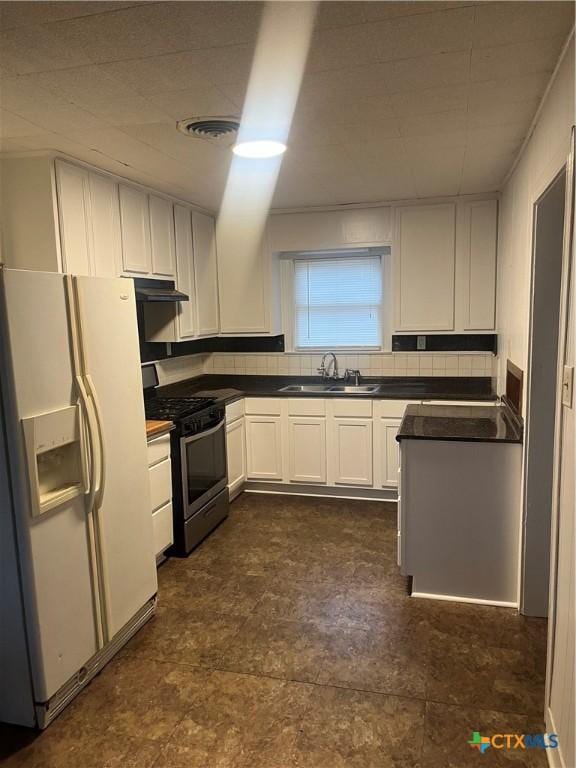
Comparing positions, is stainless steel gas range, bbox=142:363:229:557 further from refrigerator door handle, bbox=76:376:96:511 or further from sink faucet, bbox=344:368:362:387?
sink faucet, bbox=344:368:362:387

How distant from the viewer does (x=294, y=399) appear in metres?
4.38

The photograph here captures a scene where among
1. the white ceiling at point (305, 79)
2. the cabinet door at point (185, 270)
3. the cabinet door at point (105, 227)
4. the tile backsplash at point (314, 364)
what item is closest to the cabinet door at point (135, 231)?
the cabinet door at point (105, 227)

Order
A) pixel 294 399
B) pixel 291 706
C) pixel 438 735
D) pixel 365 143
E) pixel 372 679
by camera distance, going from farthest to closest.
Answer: pixel 294 399 < pixel 365 143 < pixel 372 679 < pixel 291 706 < pixel 438 735

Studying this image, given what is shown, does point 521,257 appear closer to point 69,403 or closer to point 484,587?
point 484,587

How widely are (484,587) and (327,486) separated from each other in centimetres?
179

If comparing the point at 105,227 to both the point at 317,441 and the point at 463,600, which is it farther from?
the point at 463,600

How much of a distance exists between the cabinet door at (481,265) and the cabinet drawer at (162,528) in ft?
8.67

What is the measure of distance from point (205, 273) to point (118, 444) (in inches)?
93.6

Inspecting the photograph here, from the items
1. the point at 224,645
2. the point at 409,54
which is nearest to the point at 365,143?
the point at 409,54

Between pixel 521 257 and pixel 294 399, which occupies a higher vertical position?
pixel 521 257

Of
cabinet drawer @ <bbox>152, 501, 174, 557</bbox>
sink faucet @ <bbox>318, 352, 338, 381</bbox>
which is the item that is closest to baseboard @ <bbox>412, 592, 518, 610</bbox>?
cabinet drawer @ <bbox>152, 501, 174, 557</bbox>

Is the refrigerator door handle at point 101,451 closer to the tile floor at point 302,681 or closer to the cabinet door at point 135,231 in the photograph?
the tile floor at point 302,681

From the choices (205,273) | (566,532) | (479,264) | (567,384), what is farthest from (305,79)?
(205,273)

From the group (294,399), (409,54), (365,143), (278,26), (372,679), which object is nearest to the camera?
(278,26)
